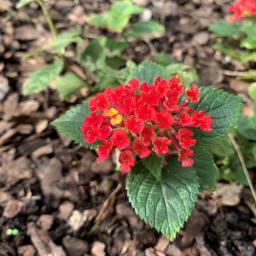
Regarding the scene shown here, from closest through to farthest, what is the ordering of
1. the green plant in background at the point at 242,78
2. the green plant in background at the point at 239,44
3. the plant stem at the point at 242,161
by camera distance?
the plant stem at the point at 242,161 → the green plant in background at the point at 242,78 → the green plant in background at the point at 239,44

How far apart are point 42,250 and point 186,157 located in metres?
0.87

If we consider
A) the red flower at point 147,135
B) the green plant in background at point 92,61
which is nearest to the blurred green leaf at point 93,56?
the green plant in background at point 92,61

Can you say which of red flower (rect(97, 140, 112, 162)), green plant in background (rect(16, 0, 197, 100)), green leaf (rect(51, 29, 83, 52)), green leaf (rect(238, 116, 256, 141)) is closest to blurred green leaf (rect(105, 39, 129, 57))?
green plant in background (rect(16, 0, 197, 100))

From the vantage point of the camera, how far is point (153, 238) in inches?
88.0

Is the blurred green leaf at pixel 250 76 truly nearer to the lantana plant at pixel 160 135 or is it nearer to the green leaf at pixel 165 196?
the lantana plant at pixel 160 135

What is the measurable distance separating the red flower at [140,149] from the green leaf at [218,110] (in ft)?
0.91

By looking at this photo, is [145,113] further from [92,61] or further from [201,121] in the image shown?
[92,61]

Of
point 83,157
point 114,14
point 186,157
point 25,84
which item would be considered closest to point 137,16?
point 114,14

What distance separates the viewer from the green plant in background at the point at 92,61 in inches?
103

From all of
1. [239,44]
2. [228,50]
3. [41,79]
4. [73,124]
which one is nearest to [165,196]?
[73,124]

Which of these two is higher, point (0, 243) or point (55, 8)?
point (55, 8)

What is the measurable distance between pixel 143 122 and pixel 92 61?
121cm

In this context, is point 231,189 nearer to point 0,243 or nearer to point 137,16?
point 0,243

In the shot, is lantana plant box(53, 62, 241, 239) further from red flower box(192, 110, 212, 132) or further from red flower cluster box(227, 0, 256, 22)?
red flower cluster box(227, 0, 256, 22)
